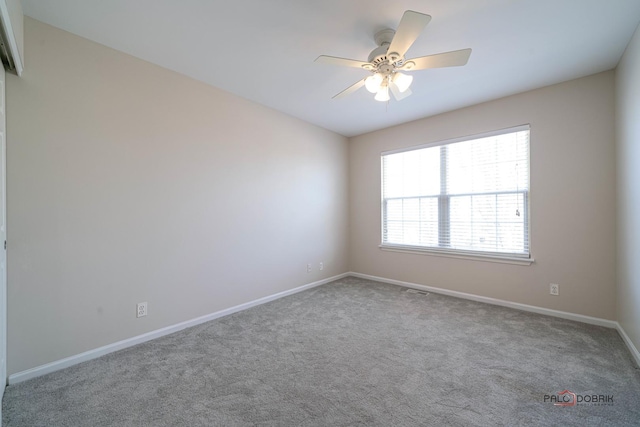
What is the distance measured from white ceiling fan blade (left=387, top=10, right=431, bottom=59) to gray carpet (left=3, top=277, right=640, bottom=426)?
2.29 m

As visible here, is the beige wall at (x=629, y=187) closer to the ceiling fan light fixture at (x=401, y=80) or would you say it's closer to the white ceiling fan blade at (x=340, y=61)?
the ceiling fan light fixture at (x=401, y=80)

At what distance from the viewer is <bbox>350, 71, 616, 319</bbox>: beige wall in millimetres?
2639

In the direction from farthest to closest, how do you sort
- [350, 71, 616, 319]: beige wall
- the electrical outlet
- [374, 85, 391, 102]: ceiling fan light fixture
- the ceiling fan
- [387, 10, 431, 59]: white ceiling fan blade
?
[350, 71, 616, 319]: beige wall
the electrical outlet
[374, 85, 391, 102]: ceiling fan light fixture
the ceiling fan
[387, 10, 431, 59]: white ceiling fan blade

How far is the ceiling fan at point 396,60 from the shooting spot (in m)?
1.61

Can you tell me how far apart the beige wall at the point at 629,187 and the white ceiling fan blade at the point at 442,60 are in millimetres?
1466

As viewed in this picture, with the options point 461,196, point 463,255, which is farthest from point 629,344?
point 461,196

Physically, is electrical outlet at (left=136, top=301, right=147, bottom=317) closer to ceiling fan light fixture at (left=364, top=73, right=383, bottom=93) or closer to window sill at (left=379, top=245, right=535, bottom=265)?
ceiling fan light fixture at (left=364, top=73, right=383, bottom=93)

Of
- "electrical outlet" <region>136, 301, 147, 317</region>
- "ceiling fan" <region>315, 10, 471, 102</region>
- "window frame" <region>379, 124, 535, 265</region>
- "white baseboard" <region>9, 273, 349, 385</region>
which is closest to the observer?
"ceiling fan" <region>315, 10, 471, 102</region>

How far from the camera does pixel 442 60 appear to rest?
184cm

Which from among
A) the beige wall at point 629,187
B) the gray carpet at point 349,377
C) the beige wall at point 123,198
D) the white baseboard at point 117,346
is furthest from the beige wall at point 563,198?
the white baseboard at point 117,346

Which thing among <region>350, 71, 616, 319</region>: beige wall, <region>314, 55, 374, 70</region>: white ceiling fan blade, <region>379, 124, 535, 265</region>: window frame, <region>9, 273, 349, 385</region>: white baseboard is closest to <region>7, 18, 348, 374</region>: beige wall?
<region>9, 273, 349, 385</region>: white baseboard

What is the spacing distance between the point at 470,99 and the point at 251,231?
10.7 ft

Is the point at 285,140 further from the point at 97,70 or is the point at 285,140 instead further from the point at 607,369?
the point at 607,369

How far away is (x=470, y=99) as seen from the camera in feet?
10.7
